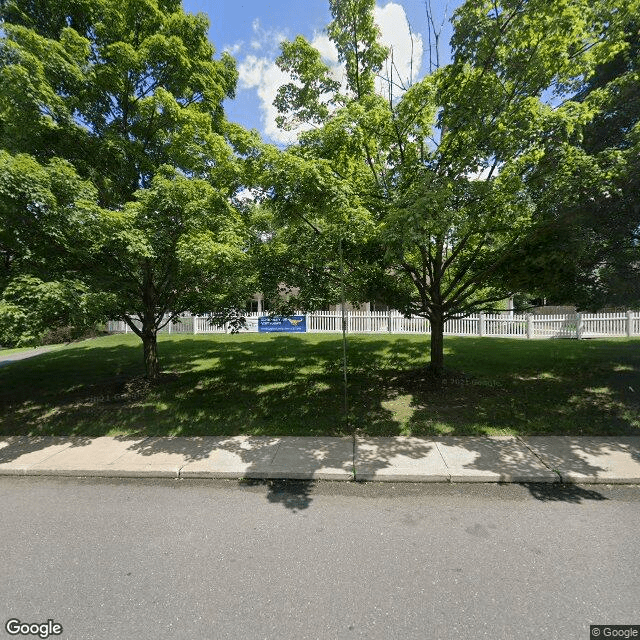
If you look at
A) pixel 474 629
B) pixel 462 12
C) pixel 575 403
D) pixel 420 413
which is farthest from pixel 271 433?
pixel 462 12

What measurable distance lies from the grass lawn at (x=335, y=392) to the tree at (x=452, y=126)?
9.98 ft

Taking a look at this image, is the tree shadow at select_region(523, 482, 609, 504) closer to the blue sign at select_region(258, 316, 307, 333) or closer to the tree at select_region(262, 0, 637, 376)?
the tree at select_region(262, 0, 637, 376)

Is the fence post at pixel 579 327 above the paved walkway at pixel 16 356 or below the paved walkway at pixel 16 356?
above

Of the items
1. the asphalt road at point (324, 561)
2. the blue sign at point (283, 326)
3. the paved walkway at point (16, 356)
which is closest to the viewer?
the asphalt road at point (324, 561)

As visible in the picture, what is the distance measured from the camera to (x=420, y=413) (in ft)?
21.2

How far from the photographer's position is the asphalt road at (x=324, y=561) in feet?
7.82

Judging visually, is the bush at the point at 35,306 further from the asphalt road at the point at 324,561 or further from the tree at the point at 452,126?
the tree at the point at 452,126

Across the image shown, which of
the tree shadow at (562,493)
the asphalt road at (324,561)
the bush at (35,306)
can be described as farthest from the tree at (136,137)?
the tree shadow at (562,493)

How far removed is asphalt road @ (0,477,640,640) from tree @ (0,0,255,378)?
355 centimetres

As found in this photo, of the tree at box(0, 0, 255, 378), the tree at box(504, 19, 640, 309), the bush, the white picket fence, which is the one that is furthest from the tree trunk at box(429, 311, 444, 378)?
the bush

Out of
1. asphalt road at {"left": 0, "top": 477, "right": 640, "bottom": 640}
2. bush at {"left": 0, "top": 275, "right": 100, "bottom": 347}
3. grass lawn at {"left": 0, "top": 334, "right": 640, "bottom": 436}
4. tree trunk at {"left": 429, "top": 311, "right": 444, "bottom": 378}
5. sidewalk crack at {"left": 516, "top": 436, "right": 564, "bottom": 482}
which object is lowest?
asphalt road at {"left": 0, "top": 477, "right": 640, "bottom": 640}

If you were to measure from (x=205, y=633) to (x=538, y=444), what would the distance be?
4.87 meters

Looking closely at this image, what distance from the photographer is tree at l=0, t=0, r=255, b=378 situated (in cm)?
600

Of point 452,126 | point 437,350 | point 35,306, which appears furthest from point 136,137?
point 437,350
